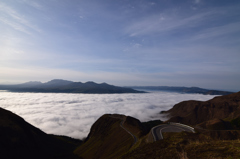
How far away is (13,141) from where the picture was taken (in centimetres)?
5788

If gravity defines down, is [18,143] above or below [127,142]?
below

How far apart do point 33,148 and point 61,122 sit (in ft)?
399

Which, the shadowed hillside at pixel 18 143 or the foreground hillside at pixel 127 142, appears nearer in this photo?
the foreground hillside at pixel 127 142

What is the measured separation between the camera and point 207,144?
13.5 metres

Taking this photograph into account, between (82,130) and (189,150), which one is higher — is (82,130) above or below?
below

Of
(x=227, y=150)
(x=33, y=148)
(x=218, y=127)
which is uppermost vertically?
(x=227, y=150)

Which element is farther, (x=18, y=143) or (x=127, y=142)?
(x=18, y=143)

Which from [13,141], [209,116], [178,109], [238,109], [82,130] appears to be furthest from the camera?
[178,109]

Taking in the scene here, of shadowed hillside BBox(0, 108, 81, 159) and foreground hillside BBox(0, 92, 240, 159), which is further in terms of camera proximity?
shadowed hillside BBox(0, 108, 81, 159)

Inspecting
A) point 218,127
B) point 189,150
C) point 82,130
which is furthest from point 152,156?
point 82,130

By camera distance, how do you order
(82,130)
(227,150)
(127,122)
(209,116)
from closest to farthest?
(227,150) → (127,122) → (209,116) → (82,130)

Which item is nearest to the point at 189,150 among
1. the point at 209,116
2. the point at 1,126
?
the point at 1,126

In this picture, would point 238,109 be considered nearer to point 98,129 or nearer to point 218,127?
point 218,127

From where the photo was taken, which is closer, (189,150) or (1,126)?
(189,150)
